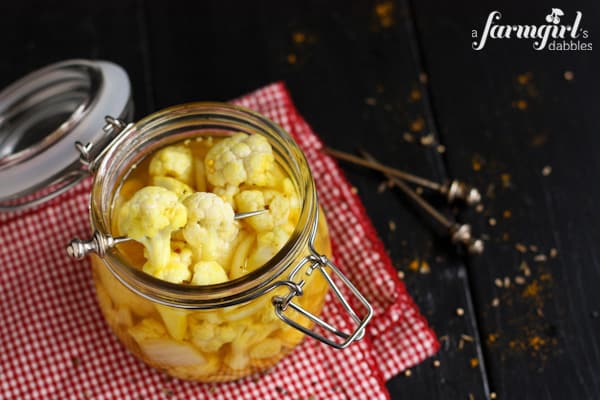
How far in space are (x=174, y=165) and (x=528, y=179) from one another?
2.47ft

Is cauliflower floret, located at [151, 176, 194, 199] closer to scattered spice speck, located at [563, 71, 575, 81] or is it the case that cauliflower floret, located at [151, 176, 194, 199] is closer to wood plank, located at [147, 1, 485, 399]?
wood plank, located at [147, 1, 485, 399]

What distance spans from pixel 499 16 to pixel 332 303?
0.79 m

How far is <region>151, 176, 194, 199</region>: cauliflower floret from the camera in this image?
1053 millimetres

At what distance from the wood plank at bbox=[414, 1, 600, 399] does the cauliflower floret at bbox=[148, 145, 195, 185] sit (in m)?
0.60

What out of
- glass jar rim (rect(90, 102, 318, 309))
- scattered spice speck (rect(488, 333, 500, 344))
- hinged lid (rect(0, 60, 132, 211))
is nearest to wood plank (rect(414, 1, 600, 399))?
scattered spice speck (rect(488, 333, 500, 344))

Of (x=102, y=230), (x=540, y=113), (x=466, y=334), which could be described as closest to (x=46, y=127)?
(x=102, y=230)

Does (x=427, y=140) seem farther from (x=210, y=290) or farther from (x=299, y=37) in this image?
(x=210, y=290)

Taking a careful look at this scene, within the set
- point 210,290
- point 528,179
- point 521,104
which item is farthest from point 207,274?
point 521,104

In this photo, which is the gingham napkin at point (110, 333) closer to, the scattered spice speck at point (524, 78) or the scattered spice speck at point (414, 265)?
the scattered spice speck at point (414, 265)

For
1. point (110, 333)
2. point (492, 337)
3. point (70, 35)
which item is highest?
point (70, 35)

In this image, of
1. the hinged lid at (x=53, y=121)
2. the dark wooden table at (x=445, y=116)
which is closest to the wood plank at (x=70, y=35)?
the dark wooden table at (x=445, y=116)

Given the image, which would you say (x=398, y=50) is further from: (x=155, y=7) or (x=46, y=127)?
(x=46, y=127)

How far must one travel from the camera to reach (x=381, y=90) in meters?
1.56

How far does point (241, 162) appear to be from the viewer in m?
1.04
